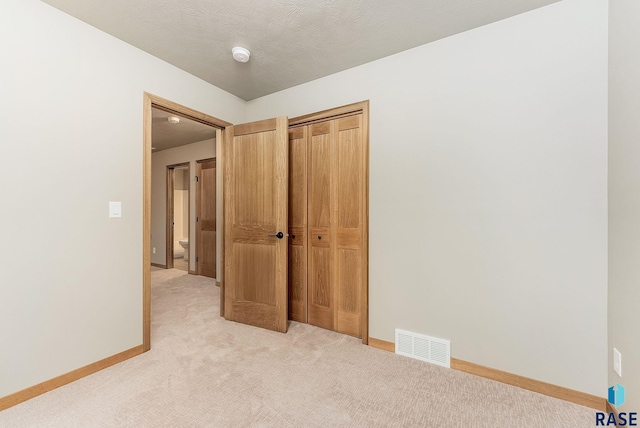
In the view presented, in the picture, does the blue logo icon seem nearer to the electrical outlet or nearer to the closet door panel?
the electrical outlet

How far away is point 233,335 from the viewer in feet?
8.48

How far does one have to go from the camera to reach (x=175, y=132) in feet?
14.9

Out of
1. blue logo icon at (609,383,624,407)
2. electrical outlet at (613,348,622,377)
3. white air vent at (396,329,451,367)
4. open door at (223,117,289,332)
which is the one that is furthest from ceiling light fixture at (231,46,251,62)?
blue logo icon at (609,383,624,407)

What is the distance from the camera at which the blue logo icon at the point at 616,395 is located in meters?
1.45

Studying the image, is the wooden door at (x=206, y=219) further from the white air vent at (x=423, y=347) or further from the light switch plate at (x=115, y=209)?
the white air vent at (x=423, y=347)

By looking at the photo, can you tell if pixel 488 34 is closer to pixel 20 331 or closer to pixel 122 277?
pixel 122 277

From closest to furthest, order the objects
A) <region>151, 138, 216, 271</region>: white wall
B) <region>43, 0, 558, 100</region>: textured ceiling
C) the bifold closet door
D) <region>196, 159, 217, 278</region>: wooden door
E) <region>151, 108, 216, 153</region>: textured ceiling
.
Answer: <region>43, 0, 558, 100</region>: textured ceiling
the bifold closet door
<region>151, 108, 216, 153</region>: textured ceiling
<region>196, 159, 217, 278</region>: wooden door
<region>151, 138, 216, 271</region>: white wall

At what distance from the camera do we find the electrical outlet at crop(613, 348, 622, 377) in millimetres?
1466

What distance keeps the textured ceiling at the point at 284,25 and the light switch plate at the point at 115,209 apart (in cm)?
132

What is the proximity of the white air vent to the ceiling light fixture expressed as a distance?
105 inches

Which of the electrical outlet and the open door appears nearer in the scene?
the electrical outlet

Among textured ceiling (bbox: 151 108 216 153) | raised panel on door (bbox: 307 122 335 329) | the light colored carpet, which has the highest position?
textured ceiling (bbox: 151 108 216 153)

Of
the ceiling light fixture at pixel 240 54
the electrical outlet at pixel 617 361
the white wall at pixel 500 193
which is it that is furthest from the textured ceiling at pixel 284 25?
the electrical outlet at pixel 617 361

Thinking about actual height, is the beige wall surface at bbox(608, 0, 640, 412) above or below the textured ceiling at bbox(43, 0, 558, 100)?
below
